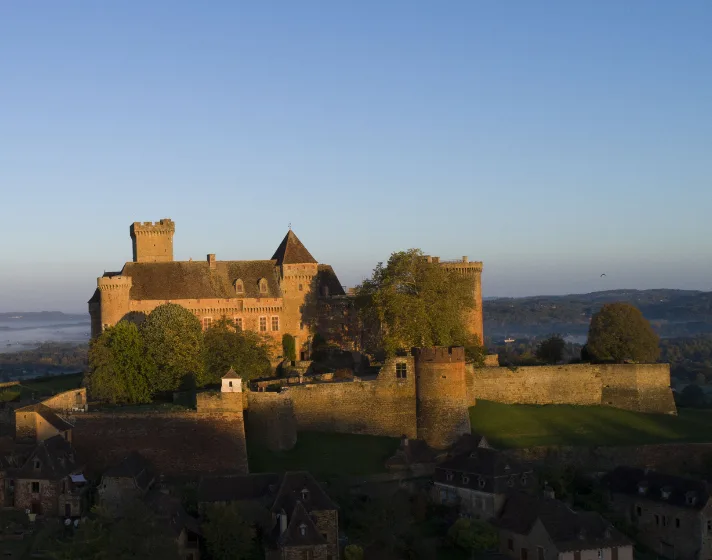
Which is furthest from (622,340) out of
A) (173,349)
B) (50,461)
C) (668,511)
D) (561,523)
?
(50,461)

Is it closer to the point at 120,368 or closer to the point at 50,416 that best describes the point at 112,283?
the point at 120,368

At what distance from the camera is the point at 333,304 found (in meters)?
59.0

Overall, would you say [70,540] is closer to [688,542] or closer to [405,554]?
[405,554]

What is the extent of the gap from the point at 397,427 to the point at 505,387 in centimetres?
824

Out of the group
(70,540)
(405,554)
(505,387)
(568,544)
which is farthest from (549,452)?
(70,540)

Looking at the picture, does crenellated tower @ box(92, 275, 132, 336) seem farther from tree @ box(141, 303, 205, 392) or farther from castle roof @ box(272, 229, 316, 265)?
castle roof @ box(272, 229, 316, 265)

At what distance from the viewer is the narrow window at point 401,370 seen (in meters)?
47.2

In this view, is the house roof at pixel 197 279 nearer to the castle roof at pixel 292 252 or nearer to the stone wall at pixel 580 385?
the castle roof at pixel 292 252

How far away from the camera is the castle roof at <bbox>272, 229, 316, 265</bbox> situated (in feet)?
194

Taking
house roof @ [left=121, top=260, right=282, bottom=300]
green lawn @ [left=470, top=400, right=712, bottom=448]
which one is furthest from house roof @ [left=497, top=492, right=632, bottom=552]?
house roof @ [left=121, top=260, right=282, bottom=300]

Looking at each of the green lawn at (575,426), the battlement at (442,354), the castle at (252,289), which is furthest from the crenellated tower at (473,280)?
the battlement at (442,354)

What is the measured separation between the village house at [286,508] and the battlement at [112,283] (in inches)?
769

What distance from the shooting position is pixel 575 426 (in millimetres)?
50125

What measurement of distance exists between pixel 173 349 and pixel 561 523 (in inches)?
814
